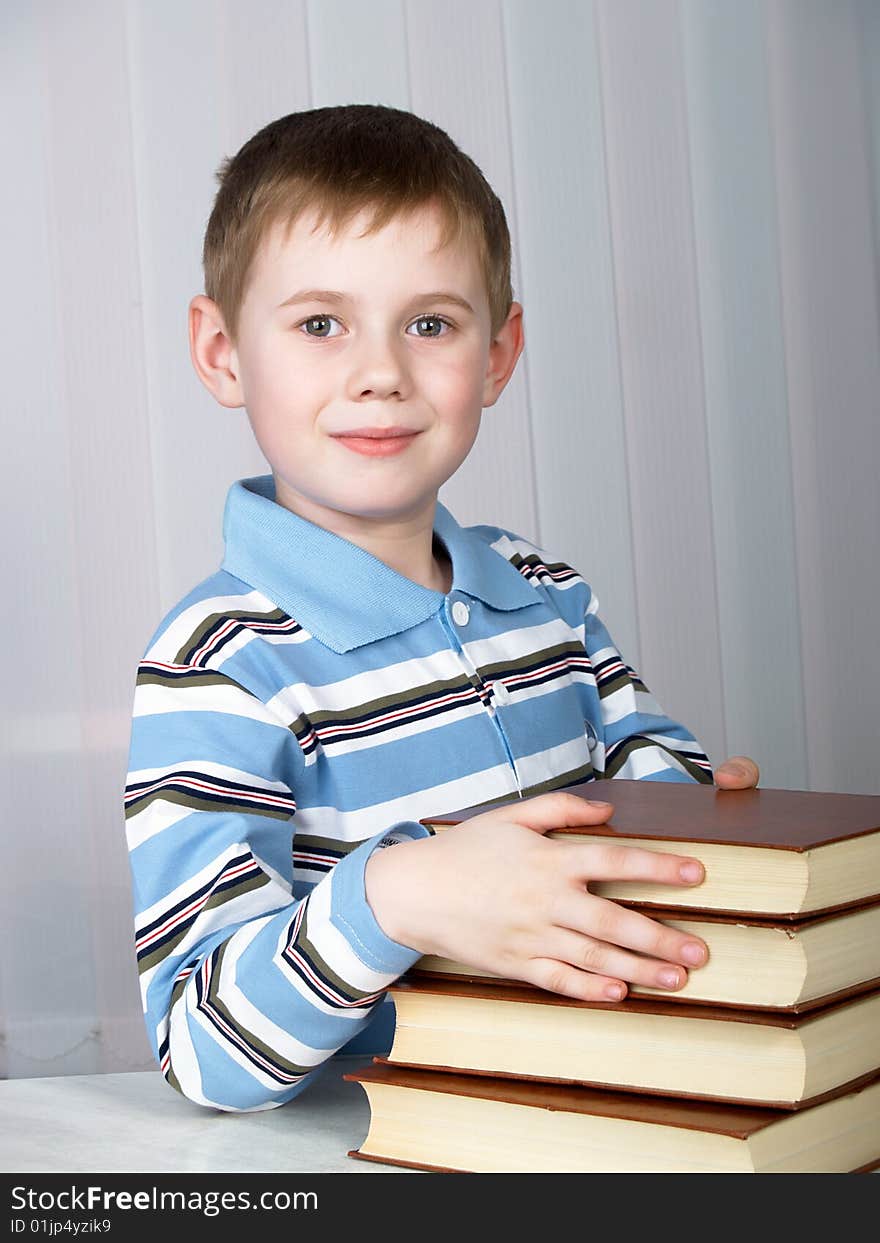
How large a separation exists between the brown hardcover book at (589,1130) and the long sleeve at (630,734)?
42 cm

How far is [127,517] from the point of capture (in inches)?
64.4

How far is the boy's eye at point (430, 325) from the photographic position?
0.84 meters

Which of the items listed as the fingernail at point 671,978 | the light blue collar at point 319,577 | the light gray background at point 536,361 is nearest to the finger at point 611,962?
the fingernail at point 671,978

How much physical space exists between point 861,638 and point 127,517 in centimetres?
93

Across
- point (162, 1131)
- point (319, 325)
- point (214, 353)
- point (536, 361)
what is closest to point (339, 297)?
point (319, 325)

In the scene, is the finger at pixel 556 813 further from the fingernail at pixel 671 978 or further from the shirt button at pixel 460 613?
the shirt button at pixel 460 613

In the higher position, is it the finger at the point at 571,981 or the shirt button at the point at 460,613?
the shirt button at the point at 460,613

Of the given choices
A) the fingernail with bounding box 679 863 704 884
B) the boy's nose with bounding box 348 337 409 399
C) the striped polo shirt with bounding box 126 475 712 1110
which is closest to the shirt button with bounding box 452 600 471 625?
the striped polo shirt with bounding box 126 475 712 1110

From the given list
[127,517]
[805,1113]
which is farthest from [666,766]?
[127,517]

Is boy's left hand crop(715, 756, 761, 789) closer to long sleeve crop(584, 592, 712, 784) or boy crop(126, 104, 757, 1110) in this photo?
boy crop(126, 104, 757, 1110)

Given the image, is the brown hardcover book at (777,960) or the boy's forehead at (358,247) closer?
the brown hardcover book at (777,960)

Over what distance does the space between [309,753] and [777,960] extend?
1.04 feet
